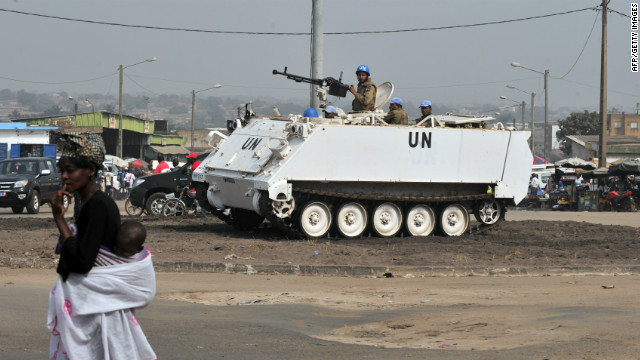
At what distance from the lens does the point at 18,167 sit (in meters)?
29.2

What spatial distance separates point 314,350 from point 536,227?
14419 mm

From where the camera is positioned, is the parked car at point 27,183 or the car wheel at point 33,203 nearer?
the parked car at point 27,183

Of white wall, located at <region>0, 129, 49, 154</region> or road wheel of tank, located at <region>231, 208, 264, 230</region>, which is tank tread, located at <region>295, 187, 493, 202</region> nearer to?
road wheel of tank, located at <region>231, 208, 264, 230</region>

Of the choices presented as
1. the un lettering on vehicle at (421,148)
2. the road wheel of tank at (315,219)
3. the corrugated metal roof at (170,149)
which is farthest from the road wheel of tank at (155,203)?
the corrugated metal roof at (170,149)

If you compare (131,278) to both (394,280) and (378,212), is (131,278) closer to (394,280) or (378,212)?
(394,280)

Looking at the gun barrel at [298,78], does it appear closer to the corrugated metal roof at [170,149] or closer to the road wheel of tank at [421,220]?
the road wheel of tank at [421,220]

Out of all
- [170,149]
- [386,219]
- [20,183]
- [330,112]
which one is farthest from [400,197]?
[170,149]

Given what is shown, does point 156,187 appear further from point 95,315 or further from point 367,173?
point 95,315

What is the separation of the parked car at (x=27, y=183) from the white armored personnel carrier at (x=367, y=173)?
30.9 feet

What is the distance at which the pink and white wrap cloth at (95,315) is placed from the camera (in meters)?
5.12

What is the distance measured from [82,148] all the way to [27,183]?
23.5 m

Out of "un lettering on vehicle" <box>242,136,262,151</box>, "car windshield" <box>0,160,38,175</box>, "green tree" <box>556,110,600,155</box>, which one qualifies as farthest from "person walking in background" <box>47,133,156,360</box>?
"green tree" <box>556,110,600,155</box>

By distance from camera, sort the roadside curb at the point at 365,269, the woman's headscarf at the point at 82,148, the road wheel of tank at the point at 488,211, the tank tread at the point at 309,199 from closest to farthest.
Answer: the woman's headscarf at the point at 82,148
the roadside curb at the point at 365,269
the tank tread at the point at 309,199
the road wheel of tank at the point at 488,211

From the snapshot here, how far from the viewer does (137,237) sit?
523cm
